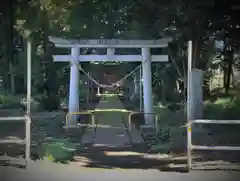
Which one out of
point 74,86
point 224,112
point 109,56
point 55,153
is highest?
point 109,56

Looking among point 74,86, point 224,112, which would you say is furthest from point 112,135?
point 224,112

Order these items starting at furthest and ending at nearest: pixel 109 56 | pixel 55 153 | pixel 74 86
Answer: pixel 74 86, pixel 109 56, pixel 55 153

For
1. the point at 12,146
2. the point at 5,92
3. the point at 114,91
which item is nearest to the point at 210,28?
the point at 12,146

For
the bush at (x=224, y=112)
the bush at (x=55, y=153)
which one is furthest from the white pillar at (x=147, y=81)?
the bush at (x=55, y=153)

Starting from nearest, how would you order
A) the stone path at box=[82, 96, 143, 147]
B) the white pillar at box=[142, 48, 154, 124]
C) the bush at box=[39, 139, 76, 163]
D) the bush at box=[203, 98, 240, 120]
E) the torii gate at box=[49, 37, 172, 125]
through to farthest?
the bush at box=[39, 139, 76, 163], the stone path at box=[82, 96, 143, 147], the bush at box=[203, 98, 240, 120], the torii gate at box=[49, 37, 172, 125], the white pillar at box=[142, 48, 154, 124]

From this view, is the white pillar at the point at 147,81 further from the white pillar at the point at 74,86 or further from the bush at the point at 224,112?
the white pillar at the point at 74,86

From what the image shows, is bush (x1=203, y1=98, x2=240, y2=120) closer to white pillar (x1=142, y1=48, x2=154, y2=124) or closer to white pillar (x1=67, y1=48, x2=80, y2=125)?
white pillar (x1=142, y1=48, x2=154, y2=124)

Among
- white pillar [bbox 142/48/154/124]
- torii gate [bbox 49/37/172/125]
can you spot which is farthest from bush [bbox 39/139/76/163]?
white pillar [bbox 142/48/154/124]

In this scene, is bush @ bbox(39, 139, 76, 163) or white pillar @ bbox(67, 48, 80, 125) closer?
bush @ bbox(39, 139, 76, 163)

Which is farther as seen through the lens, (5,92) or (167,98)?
(167,98)

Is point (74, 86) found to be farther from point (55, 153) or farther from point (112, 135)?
point (55, 153)

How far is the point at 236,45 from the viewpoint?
9023mm

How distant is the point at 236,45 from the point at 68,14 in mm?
3667

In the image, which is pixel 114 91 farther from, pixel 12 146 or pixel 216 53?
pixel 12 146
